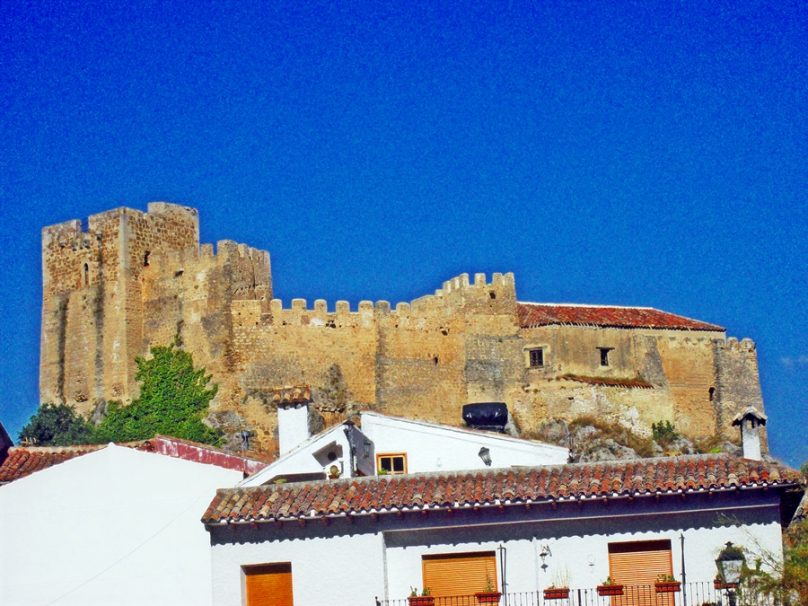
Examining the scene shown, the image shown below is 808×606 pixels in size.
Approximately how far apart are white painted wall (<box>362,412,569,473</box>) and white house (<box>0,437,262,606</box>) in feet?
13.7

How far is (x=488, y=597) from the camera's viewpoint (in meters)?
28.7

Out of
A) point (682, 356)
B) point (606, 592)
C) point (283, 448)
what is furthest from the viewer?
point (682, 356)

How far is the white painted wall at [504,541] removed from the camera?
93.9 ft

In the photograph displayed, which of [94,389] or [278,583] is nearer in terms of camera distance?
[278,583]

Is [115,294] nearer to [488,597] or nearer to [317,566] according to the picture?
[317,566]

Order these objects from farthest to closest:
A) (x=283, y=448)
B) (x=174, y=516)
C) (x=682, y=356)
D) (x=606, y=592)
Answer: (x=682, y=356)
(x=283, y=448)
(x=174, y=516)
(x=606, y=592)

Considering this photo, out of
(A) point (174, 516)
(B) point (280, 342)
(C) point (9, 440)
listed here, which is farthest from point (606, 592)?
(B) point (280, 342)

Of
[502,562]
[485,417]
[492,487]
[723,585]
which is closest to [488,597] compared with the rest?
[502,562]

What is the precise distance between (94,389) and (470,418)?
2628cm

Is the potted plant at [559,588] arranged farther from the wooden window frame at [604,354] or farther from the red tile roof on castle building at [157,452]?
the wooden window frame at [604,354]

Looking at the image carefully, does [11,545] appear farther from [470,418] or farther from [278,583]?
[470,418]

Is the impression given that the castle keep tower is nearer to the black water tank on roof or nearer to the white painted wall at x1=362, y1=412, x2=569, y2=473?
the black water tank on roof

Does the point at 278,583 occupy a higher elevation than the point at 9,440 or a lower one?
lower

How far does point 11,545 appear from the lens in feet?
102
